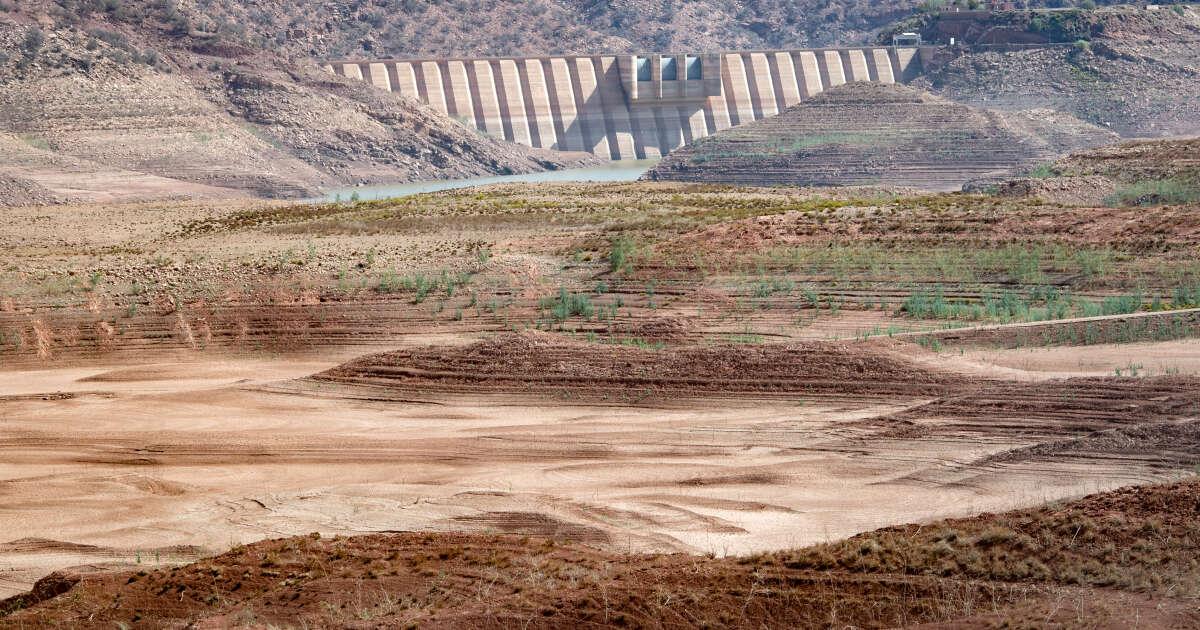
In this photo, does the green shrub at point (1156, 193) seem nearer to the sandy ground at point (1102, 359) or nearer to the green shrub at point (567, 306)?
the green shrub at point (567, 306)

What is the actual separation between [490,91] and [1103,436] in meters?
77.6

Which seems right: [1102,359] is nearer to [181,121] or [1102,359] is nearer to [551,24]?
[181,121]

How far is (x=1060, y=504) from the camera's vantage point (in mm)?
12164

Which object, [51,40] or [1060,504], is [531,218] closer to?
[1060,504]

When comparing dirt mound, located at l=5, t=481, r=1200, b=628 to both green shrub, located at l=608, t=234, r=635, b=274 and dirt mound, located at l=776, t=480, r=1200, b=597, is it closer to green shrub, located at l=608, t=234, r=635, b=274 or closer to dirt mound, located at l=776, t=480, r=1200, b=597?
dirt mound, located at l=776, t=480, r=1200, b=597

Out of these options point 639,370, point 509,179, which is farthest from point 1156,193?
point 509,179

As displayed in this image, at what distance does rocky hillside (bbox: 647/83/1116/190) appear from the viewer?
68.7m

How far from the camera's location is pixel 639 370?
66.5ft

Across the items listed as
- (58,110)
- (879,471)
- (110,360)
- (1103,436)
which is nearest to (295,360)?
(110,360)

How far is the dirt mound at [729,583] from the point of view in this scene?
10148 mm

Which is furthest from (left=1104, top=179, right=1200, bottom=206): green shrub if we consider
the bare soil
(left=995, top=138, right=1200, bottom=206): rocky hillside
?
the bare soil

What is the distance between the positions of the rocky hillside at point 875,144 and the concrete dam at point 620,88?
17.0m

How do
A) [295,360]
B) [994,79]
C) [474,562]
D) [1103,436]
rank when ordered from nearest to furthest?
[474,562] → [1103,436] → [295,360] → [994,79]

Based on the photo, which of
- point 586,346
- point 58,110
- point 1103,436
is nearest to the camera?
point 1103,436
